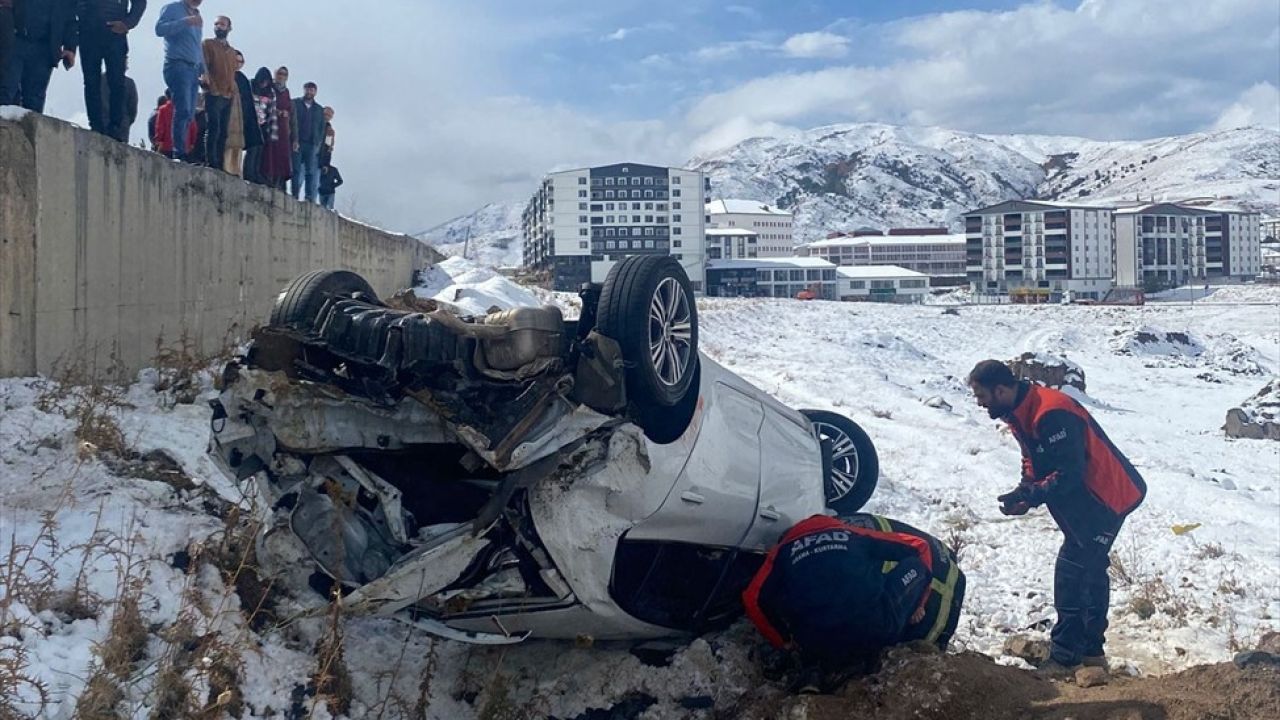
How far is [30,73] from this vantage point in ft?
22.8

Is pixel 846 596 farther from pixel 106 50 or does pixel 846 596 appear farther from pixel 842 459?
pixel 106 50

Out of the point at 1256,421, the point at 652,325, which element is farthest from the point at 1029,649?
the point at 1256,421

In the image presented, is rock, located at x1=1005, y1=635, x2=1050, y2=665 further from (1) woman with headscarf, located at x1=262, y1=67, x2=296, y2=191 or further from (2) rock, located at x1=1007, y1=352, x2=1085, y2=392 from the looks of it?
(2) rock, located at x1=1007, y1=352, x2=1085, y2=392

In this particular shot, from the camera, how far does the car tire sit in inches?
147

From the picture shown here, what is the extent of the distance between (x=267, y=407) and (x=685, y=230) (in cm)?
7192

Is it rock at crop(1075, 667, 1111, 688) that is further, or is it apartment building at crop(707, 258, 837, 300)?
apartment building at crop(707, 258, 837, 300)

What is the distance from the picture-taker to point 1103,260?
9875 cm

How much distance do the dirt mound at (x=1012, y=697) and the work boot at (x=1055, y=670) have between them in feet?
1.45

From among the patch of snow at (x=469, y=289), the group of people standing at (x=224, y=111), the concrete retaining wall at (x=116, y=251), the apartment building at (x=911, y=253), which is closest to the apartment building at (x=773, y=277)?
the apartment building at (x=911, y=253)

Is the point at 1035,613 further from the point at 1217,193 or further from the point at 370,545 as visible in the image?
the point at 1217,193

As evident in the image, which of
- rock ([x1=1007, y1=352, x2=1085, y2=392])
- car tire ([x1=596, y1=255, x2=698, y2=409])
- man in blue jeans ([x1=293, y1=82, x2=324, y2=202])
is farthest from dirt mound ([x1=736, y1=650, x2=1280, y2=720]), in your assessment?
rock ([x1=1007, y1=352, x2=1085, y2=392])

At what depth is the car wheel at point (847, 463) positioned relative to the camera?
650 cm

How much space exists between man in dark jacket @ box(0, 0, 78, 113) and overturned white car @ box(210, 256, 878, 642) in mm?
4308

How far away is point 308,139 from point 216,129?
3.19 meters
